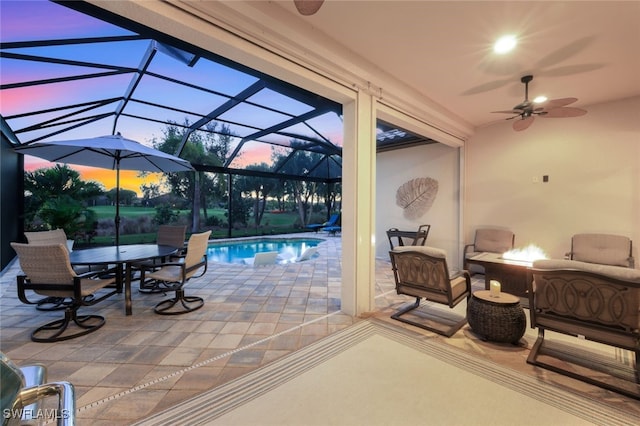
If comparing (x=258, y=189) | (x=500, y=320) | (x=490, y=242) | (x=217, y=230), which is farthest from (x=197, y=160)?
(x=500, y=320)

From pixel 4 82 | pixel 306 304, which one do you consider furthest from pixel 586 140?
pixel 4 82

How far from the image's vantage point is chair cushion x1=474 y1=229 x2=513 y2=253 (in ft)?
16.1

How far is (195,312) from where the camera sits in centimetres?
321

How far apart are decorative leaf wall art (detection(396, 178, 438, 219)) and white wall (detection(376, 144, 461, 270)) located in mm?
96

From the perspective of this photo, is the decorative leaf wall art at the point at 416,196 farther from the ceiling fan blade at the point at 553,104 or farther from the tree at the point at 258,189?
the tree at the point at 258,189

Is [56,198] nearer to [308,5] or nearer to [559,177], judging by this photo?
[308,5]

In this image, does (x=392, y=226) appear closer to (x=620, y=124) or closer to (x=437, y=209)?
(x=437, y=209)

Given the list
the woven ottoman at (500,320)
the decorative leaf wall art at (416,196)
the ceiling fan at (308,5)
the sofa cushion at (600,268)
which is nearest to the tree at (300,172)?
the decorative leaf wall art at (416,196)

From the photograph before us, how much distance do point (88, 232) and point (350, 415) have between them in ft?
28.4

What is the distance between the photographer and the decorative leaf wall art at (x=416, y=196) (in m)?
6.02

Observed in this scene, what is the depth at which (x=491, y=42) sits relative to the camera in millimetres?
2686

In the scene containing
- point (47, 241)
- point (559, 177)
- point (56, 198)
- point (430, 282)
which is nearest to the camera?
point (430, 282)

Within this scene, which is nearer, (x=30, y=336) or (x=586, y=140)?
(x=30, y=336)

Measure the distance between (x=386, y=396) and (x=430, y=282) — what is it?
4.69 ft
